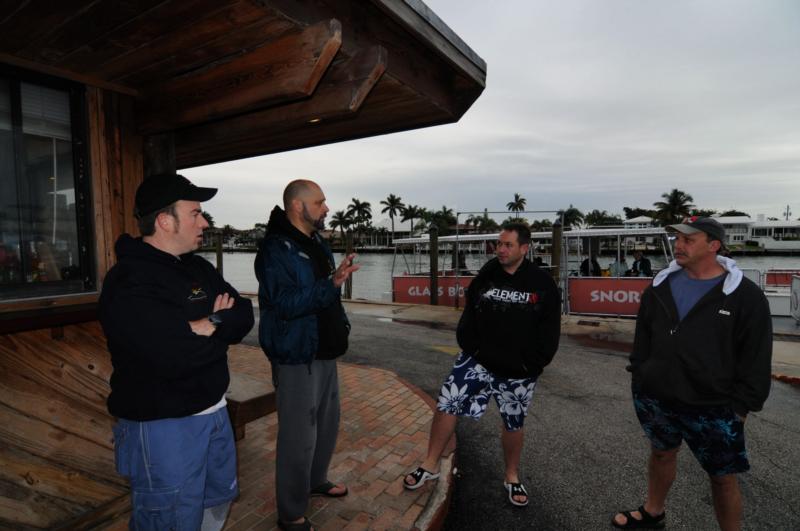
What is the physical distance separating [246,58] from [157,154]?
1.16 meters

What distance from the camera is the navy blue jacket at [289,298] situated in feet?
7.26

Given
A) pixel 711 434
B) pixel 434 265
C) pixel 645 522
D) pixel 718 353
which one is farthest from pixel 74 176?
pixel 434 265

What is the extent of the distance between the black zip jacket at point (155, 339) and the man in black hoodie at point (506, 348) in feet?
5.81

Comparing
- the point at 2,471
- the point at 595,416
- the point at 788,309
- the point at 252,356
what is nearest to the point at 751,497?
the point at 595,416

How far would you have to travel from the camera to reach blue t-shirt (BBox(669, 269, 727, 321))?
2.42 metres

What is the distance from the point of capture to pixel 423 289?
48.8ft

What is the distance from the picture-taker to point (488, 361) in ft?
9.45

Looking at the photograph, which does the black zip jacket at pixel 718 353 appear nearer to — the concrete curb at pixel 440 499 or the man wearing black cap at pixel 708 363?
the man wearing black cap at pixel 708 363

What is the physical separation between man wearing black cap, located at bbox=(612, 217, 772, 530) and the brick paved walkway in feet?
5.22

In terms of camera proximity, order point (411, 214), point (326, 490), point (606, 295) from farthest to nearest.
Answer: point (411, 214) < point (606, 295) < point (326, 490)

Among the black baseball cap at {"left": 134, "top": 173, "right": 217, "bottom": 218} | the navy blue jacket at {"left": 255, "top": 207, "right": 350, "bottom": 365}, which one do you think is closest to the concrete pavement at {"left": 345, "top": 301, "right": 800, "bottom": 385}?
the navy blue jacket at {"left": 255, "top": 207, "right": 350, "bottom": 365}

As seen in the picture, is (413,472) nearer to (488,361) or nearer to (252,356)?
(488,361)

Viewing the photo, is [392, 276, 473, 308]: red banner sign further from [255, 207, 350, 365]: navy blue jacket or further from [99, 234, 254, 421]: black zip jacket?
[99, 234, 254, 421]: black zip jacket

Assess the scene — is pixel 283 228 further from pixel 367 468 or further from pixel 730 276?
pixel 730 276
